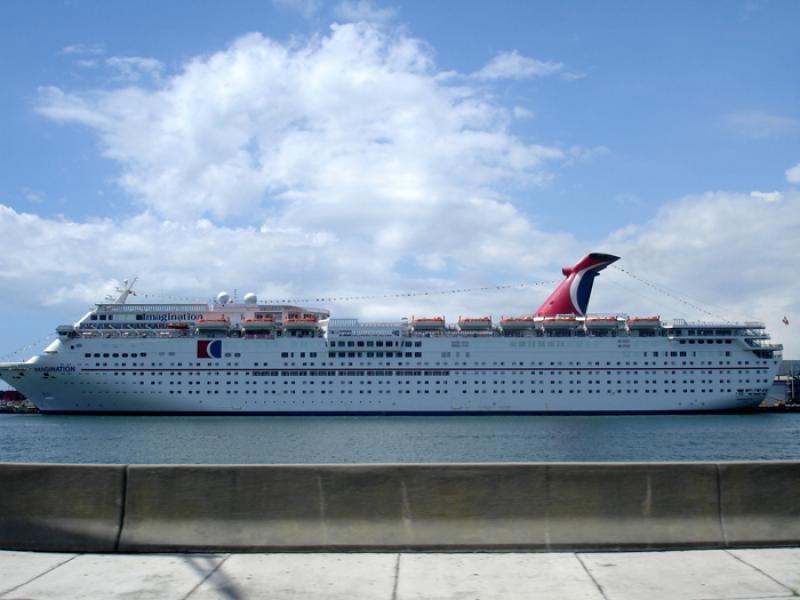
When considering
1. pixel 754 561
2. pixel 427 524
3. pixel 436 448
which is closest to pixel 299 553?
pixel 427 524

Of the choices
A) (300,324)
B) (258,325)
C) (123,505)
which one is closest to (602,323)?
(300,324)

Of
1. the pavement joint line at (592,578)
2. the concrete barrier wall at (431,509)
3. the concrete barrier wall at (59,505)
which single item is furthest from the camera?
the concrete barrier wall at (59,505)

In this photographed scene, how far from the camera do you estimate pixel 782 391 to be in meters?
82.8

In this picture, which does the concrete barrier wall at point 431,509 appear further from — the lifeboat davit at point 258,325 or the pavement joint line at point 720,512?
the lifeboat davit at point 258,325

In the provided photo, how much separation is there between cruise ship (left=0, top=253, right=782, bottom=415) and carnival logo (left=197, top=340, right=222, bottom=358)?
71 mm

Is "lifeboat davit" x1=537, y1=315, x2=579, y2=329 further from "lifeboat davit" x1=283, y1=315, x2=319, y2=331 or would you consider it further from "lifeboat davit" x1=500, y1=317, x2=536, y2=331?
A: "lifeboat davit" x1=283, y1=315, x2=319, y2=331

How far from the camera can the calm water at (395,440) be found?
90.0ft

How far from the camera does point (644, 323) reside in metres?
56.3

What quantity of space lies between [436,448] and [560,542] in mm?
23722

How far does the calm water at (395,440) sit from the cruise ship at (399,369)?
2873mm

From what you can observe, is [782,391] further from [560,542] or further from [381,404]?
[560,542]

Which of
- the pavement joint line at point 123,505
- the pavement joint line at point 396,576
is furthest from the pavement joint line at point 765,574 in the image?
the pavement joint line at point 123,505

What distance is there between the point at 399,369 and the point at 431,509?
48020 millimetres

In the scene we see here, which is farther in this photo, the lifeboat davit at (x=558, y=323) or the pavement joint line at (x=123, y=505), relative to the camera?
the lifeboat davit at (x=558, y=323)
